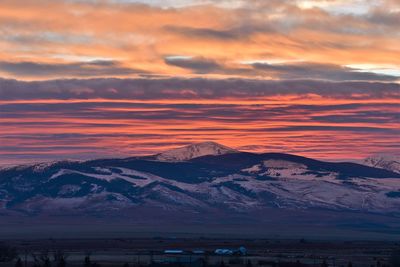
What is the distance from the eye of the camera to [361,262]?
465 feet

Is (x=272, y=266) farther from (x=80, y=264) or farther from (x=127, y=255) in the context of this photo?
(x=127, y=255)

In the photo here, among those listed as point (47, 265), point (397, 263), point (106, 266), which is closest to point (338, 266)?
point (397, 263)

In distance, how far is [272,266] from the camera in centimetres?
12406

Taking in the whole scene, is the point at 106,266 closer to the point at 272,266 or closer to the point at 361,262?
the point at 272,266

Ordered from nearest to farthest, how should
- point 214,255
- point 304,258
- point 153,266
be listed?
point 153,266, point 304,258, point 214,255

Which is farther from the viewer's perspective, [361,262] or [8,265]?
[361,262]

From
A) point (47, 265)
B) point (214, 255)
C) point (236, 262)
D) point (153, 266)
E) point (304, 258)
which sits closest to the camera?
point (47, 265)

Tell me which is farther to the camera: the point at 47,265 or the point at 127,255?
the point at 127,255

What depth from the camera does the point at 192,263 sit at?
12862 centimetres

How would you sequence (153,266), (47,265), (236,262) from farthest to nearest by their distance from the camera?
(236,262), (153,266), (47,265)

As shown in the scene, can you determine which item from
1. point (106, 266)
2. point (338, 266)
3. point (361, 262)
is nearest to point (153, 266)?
point (106, 266)

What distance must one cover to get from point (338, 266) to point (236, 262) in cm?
1483

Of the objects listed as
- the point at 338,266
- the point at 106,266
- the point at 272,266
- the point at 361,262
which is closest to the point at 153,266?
the point at 106,266

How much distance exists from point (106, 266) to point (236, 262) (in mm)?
20814
